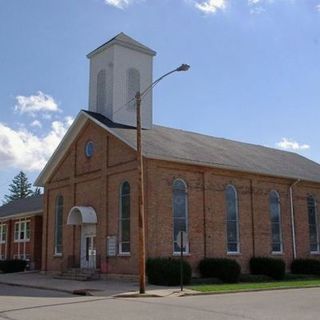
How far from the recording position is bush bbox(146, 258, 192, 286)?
82.5ft

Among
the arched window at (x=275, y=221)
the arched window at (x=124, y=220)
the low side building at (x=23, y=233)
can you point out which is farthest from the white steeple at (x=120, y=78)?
the low side building at (x=23, y=233)

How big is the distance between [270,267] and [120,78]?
1483 centimetres

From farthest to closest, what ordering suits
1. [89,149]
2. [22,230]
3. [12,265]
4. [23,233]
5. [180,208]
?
[22,230]
[23,233]
[12,265]
[89,149]
[180,208]

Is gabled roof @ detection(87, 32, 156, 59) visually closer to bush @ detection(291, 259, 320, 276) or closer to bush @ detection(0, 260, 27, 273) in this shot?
bush @ detection(291, 259, 320, 276)

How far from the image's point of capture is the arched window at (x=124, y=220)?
29.0m

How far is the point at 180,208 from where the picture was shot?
29.3 meters

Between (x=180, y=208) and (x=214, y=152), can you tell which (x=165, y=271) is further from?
(x=214, y=152)

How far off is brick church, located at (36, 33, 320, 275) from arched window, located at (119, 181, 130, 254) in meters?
0.06

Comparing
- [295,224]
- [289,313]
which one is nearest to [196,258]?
[295,224]

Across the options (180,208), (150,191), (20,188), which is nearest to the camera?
(150,191)

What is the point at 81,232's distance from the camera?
3275cm

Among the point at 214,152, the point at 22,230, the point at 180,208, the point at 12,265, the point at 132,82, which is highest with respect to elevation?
the point at 132,82

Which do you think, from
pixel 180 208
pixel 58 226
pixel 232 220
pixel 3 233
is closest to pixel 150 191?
pixel 180 208

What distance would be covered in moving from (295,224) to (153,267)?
43.7 feet
